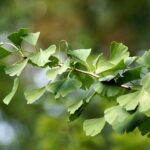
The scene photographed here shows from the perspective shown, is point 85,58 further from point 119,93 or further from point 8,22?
point 8,22

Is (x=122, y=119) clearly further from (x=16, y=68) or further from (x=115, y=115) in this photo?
(x=16, y=68)

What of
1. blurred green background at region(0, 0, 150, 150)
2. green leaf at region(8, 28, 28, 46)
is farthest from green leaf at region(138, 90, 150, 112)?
blurred green background at region(0, 0, 150, 150)

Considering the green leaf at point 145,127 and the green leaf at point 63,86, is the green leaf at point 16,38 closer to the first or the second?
the green leaf at point 63,86

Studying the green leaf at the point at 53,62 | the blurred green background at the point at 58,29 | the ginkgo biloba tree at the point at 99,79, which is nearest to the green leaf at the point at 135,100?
the ginkgo biloba tree at the point at 99,79

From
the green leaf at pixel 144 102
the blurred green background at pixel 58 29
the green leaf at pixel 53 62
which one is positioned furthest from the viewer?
the blurred green background at pixel 58 29

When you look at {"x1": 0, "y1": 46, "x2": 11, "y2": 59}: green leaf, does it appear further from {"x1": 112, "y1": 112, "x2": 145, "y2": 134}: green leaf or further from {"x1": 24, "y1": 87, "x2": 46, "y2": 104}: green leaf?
{"x1": 112, "y1": 112, "x2": 145, "y2": 134}: green leaf

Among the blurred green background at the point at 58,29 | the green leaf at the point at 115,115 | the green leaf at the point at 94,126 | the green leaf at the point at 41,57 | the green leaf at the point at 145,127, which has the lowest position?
the blurred green background at the point at 58,29

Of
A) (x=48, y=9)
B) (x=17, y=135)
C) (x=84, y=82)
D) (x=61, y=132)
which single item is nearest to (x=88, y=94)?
(x=84, y=82)
